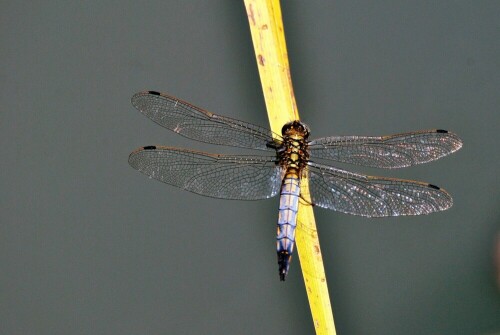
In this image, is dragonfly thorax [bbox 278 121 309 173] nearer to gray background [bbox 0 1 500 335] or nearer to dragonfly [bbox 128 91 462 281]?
dragonfly [bbox 128 91 462 281]

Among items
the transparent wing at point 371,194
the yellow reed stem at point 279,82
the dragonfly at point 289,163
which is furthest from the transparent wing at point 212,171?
the yellow reed stem at point 279,82

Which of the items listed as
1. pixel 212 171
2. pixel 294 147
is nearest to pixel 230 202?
pixel 212 171

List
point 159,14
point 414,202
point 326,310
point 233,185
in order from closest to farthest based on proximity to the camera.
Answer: point 326,310
point 414,202
point 233,185
point 159,14

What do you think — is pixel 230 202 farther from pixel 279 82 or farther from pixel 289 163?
pixel 279 82

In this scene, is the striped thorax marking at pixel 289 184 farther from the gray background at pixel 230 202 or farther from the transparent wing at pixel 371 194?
the gray background at pixel 230 202

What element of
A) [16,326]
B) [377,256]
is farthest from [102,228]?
[377,256]

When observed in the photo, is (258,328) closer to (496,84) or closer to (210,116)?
(210,116)
